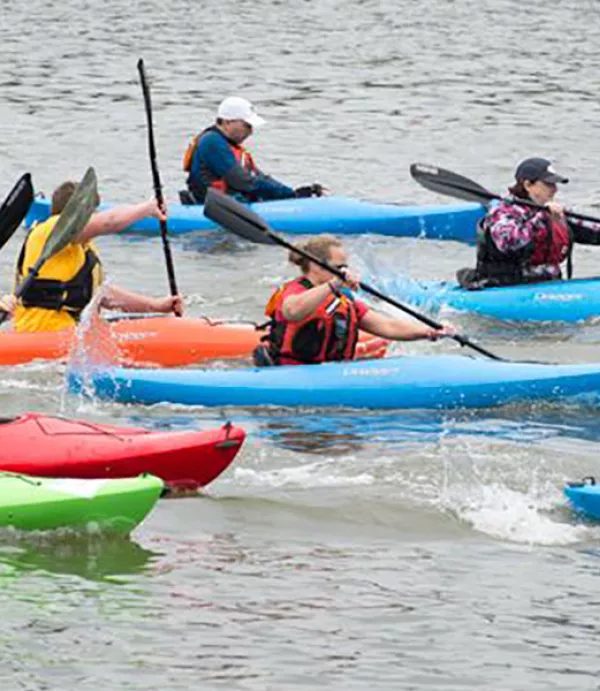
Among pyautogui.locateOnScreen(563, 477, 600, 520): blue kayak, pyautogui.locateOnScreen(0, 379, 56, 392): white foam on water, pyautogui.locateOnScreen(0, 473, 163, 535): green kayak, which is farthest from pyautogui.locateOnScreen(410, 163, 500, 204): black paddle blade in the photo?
pyautogui.locateOnScreen(0, 473, 163, 535): green kayak

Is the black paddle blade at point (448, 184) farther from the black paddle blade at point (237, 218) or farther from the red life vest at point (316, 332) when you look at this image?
the red life vest at point (316, 332)

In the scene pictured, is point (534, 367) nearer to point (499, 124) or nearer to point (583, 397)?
point (583, 397)

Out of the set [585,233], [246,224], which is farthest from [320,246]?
[585,233]

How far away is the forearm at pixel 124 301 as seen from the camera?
Result: 501 inches

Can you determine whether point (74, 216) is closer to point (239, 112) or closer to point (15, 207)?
point (15, 207)

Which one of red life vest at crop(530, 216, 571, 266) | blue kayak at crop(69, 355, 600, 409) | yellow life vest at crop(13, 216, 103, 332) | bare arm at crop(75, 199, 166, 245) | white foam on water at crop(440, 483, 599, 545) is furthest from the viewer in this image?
red life vest at crop(530, 216, 571, 266)

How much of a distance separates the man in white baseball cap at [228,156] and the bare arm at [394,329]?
5460mm

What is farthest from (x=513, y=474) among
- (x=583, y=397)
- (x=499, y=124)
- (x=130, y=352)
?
(x=499, y=124)

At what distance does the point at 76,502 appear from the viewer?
30.0 ft

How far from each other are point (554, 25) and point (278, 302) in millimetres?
23362

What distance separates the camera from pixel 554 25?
3419cm

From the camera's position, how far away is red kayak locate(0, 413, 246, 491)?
376 inches

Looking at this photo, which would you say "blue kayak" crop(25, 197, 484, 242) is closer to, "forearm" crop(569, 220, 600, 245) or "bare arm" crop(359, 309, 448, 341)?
"forearm" crop(569, 220, 600, 245)

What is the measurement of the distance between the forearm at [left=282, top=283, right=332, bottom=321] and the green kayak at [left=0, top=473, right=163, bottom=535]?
2461 mm
